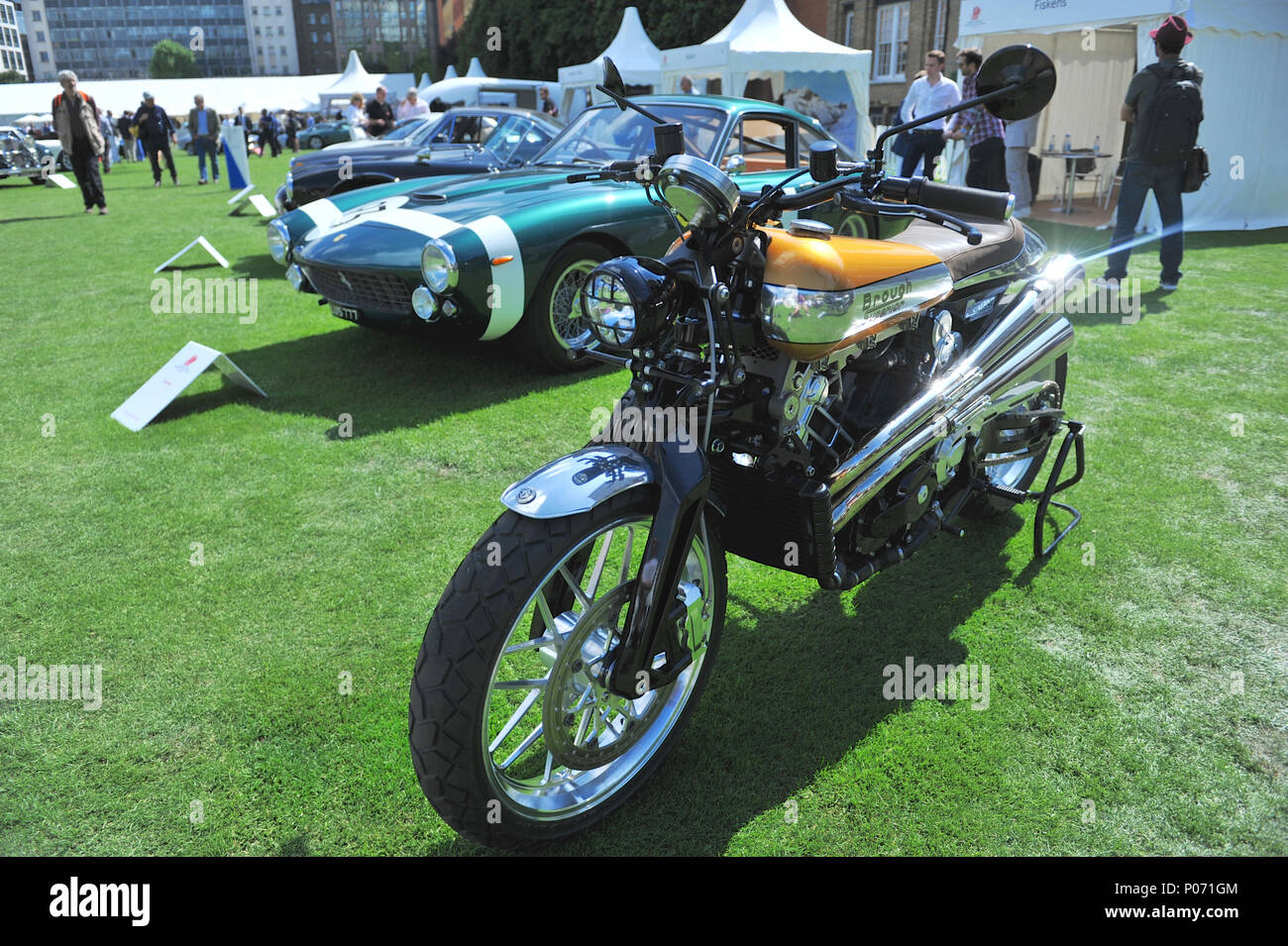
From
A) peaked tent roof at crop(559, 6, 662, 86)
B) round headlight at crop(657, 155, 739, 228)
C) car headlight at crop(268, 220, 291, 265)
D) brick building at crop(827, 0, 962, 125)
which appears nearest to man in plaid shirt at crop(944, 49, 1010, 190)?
car headlight at crop(268, 220, 291, 265)

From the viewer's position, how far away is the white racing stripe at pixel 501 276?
5.07 metres

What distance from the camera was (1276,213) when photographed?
11.5m

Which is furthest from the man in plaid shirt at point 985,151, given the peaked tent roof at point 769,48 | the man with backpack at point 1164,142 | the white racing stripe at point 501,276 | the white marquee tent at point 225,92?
the white marquee tent at point 225,92

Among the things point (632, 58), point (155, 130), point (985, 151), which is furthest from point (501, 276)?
point (155, 130)

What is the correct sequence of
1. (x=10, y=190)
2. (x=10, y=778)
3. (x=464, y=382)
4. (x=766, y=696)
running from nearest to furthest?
(x=10, y=778) < (x=766, y=696) < (x=464, y=382) < (x=10, y=190)

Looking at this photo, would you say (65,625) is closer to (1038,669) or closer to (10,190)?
(1038,669)

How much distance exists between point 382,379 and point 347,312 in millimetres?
479

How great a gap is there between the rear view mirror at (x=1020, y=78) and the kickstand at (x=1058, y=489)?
155 cm

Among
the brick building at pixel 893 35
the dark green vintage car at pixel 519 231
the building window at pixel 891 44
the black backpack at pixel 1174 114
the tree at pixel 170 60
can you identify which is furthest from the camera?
the tree at pixel 170 60

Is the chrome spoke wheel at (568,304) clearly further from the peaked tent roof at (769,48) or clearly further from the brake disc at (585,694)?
the peaked tent roof at (769,48)

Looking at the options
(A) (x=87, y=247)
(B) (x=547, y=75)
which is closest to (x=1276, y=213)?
(A) (x=87, y=247)

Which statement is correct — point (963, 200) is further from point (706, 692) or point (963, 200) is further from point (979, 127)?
point (979, 127)

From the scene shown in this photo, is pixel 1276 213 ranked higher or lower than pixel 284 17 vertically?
lower

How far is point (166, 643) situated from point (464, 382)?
291 centimetres
